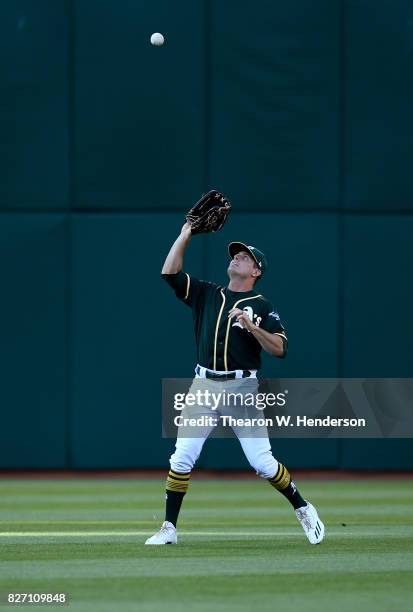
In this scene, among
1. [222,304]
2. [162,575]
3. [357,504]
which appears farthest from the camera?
[357,504]

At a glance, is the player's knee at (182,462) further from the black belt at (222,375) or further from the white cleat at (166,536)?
the black belt at (222,375)

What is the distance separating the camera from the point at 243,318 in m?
7.86

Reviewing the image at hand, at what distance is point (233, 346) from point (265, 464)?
74 centimetres

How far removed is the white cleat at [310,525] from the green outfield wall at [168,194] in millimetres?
5603

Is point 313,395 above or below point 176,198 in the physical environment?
below

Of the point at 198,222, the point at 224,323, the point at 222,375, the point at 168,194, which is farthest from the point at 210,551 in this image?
the point at 168,194

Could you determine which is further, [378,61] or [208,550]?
[378,61]

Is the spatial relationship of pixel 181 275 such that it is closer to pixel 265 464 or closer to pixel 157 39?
pixel 265 464

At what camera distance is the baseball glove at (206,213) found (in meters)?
8.31

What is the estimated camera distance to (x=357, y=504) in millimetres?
11320

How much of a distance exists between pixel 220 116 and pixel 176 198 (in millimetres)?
951

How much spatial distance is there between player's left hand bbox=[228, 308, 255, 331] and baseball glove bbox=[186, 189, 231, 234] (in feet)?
2.16

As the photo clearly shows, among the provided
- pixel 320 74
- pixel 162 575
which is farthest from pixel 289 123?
pixel 162 575

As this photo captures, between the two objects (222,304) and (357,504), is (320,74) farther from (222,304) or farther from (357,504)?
(222,304)
